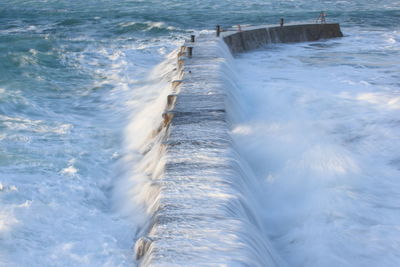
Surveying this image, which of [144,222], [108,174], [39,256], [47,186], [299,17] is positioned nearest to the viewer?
[39,256]

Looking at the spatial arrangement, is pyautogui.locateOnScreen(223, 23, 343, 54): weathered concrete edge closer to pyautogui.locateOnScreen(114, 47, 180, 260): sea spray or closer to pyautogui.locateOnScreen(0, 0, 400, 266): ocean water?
pyautogui.locateOnScreen(0, 0, 400, 266): ocean water

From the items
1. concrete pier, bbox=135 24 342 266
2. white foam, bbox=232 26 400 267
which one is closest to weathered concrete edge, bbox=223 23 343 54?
white foam, bbox=232 26 400 267

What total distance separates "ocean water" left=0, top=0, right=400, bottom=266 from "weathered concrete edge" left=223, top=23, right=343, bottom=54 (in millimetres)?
458

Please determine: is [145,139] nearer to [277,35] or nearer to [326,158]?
[326,158]

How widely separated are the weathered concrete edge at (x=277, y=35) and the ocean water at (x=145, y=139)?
0.46m

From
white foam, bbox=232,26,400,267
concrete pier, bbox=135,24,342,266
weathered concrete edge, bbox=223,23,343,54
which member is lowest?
weathered concrete edge, bbox=223,23,343,54

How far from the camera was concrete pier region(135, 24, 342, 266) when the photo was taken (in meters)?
3.44

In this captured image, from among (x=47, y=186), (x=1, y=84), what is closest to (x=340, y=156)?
(x=47, y=186)

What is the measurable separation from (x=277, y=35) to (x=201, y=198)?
11472 mm

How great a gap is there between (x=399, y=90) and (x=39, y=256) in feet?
25.0

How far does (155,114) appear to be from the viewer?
7805mm

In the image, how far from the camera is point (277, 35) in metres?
14.8

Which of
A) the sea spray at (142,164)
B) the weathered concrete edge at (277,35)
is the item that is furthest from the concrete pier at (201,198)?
the weathered concrete edge at (277,35)

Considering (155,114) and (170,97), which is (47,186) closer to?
(170,97)
